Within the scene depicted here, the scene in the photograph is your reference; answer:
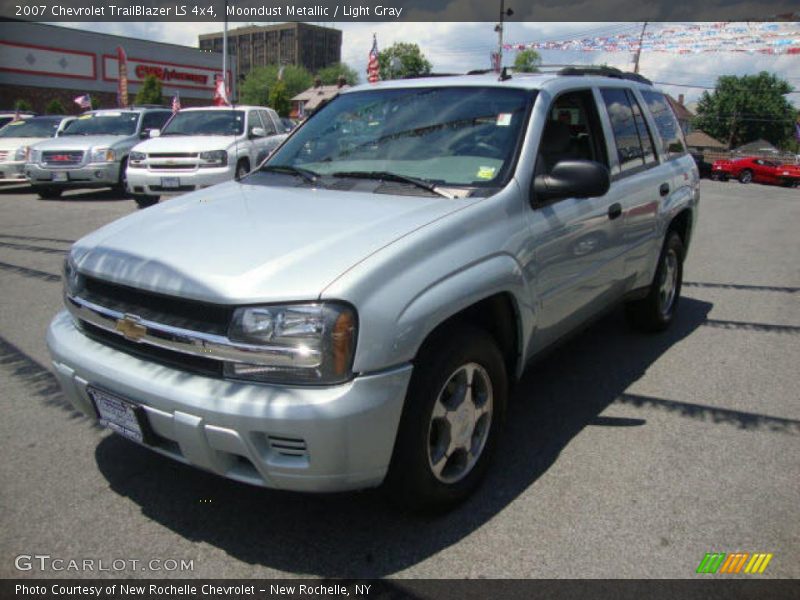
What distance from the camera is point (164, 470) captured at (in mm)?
3127

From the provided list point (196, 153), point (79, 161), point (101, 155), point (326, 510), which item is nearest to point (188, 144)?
point (196, 153)

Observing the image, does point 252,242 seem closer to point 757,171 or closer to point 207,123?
point 207,123

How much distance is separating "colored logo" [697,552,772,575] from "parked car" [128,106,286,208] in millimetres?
10003

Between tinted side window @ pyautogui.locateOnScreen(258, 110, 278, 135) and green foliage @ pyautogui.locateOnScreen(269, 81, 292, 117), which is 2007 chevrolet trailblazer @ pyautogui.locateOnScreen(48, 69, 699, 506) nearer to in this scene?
tinted side window @ pyautogui.locateOnScreen(258, 110, 278, 135)

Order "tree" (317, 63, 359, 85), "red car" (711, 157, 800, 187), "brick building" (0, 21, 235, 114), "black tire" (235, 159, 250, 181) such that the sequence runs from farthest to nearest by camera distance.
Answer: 1. "tree" (317, 63, 359, 85)
2. "brick building" (0, 21, 235, 114)
3. "red car" (711, 157, 800, 187)
4. "black tire" (235, 159, 250, 181)

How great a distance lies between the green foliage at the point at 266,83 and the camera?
97875 mm

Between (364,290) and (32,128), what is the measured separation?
16.5 metres

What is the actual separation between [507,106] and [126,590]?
2.75 metres

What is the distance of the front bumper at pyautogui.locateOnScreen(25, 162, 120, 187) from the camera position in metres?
13.0

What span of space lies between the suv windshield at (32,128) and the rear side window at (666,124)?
14.8 meters

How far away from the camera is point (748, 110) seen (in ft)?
256

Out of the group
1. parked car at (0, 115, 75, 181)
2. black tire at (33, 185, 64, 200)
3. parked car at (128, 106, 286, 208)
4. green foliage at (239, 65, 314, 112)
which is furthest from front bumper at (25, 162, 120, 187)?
green foliage at (239, 65, 314, 112)

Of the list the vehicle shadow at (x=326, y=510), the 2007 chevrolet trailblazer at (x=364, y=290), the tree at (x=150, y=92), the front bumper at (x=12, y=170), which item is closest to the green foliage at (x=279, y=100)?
the tree at (x=150, y=92)

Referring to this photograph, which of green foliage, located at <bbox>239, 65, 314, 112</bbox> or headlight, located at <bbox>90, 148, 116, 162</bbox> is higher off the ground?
green foliage, located at <bbox>239, 65, 314, 112</bbox>
